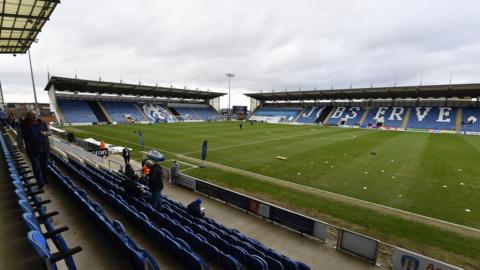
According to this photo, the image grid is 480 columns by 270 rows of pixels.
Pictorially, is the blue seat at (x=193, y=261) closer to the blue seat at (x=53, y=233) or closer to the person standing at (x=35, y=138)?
the blue seat at (x=53, y=233)

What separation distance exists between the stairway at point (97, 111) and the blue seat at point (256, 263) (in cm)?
6396

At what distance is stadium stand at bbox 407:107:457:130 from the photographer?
49.5 meters

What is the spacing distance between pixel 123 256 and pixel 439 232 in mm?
10673

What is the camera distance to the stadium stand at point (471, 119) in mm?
45894

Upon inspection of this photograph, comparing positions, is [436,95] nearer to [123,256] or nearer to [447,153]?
[447,153]

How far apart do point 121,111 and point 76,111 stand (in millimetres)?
10872

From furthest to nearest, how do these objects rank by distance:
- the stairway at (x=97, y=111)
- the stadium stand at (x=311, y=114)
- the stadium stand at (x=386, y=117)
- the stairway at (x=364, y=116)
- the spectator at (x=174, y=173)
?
1. the stadium stand at (x=311, y=114)
2. the stairway at (x=364, y=116)
3. the stairway at (x=97, y=111)
4. the stadium stand at (x=386, y=117)
5. the spectator at (x=174, y=173)

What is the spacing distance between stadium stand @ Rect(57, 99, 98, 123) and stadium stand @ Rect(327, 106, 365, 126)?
6516 centimetres

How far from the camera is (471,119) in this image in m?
48.2

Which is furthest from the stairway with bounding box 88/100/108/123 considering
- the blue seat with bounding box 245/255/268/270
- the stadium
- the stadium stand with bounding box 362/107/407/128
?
the stadium stand with bounding box 362/107/407/128

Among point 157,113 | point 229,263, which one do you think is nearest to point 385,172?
point 229,263

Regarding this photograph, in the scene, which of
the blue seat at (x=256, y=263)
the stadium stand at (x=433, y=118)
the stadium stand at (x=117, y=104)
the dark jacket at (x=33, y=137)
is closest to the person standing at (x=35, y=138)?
the dark jacket at (x=33, y=137)

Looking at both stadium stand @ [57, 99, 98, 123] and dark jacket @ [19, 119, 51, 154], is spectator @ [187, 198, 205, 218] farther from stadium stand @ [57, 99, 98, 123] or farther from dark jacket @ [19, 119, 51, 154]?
stadium stand @ [57, 99, 98, 123]

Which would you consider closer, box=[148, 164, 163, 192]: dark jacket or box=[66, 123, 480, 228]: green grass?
box=[148, 164, 163, 192]: dark jacket
